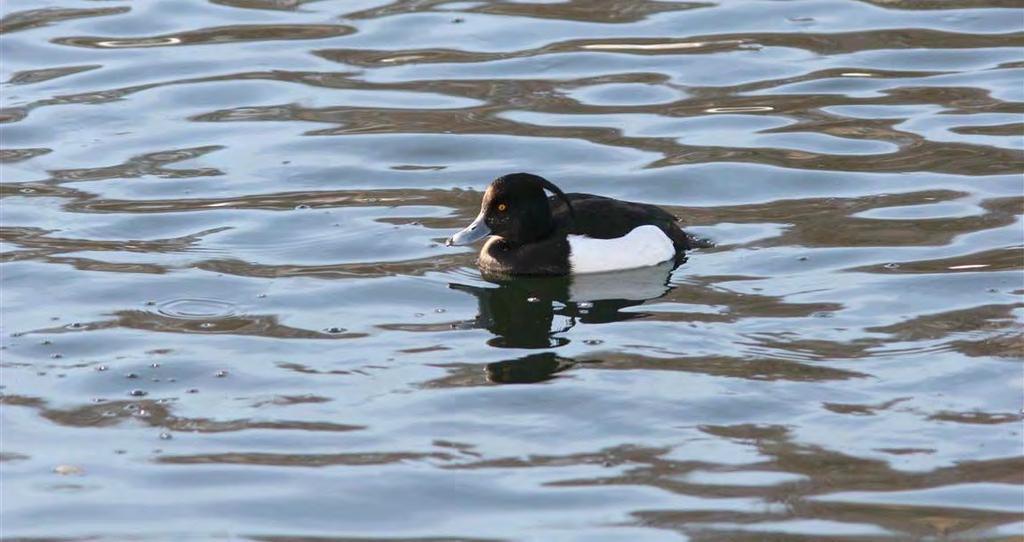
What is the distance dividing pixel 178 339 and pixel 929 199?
16.1 ft

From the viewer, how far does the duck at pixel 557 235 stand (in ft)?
34.9

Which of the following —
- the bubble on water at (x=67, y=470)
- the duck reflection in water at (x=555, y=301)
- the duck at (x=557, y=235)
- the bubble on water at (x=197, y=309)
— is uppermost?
the duck at (x=557, y=235)

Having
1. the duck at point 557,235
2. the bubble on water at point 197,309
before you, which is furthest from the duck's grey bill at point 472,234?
the bubble on water at point 197,309

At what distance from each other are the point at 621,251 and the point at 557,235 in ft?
1.23

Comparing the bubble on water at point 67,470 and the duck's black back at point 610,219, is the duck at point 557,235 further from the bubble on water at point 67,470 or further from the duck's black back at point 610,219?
the bubble on water at point 67,470

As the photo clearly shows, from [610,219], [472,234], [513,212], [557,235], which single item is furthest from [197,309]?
[610,219]

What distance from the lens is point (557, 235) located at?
35.2 feet

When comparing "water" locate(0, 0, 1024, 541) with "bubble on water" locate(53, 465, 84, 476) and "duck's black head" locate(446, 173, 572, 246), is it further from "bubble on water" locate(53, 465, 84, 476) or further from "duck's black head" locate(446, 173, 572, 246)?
"duck's black head" locate(446, 173, 572, 246)

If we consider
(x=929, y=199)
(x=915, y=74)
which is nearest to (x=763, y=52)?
(x=915, y=74)

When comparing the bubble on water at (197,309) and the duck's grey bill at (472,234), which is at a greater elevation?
the duck's grey bill at (472,234)

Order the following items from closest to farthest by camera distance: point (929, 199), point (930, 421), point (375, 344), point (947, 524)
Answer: point (947, 524) < point (930, 421) < point (375, 344) < point (929, 199)

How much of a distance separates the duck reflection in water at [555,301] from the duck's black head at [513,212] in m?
0.25

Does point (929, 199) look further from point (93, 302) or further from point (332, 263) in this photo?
point (93, 302)

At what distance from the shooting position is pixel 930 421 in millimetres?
8070
